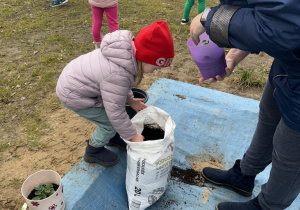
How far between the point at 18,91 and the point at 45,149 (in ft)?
3.52

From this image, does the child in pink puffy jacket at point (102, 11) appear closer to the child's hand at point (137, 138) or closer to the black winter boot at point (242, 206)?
the child's hand at point (137, 138)

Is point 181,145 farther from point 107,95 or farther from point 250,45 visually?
point 250,45

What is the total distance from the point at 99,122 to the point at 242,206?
1074 millimetres

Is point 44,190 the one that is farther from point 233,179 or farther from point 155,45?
point 233,179

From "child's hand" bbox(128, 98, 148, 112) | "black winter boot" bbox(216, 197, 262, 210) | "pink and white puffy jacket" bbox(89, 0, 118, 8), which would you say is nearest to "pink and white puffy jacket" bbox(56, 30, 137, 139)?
"child's hand" bbox(128, 98, 148, 112)

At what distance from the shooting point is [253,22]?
0.94m

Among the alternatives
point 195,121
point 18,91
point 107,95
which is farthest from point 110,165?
point 18,91

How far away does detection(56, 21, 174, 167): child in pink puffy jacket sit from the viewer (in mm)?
1477

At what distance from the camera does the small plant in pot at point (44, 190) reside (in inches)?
60.9

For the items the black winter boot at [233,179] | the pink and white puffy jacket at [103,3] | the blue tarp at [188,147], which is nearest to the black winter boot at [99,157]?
the blue tarp at [188,147]

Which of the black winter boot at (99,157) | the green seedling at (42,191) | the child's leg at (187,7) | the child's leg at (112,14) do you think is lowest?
the black winter boot at (99,157)

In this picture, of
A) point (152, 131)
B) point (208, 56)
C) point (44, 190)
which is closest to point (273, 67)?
point (208, 56)

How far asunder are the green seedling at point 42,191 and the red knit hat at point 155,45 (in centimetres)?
97

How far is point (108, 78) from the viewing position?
154 cm
